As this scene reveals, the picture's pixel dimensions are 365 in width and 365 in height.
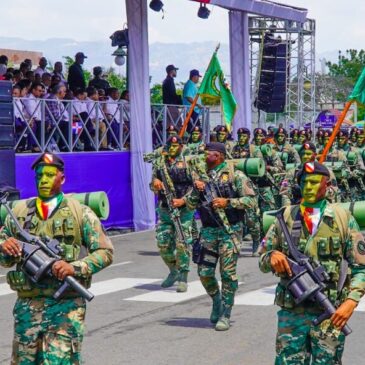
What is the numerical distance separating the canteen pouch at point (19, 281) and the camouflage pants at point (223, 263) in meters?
4.39

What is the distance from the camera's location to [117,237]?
73.2 ft

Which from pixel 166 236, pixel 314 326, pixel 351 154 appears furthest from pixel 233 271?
pixel 351 154

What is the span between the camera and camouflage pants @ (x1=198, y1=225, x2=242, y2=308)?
11.6 m

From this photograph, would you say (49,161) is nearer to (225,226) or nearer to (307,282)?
(307,282)

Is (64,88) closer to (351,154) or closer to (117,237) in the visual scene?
(117,237)

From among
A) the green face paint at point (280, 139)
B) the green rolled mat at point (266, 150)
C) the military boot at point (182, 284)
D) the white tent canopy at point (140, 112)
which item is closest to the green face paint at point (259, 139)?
the green rolled mat at point (266, 150)

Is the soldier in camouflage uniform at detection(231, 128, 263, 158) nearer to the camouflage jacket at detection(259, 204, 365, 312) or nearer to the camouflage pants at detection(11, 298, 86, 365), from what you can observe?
the camouflage jacket at detection(259, 204, 365, 312)

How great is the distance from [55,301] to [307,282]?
1596 millimetres

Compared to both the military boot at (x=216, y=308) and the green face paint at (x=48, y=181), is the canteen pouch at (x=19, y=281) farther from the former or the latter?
the military boot at (x=216, y=308)

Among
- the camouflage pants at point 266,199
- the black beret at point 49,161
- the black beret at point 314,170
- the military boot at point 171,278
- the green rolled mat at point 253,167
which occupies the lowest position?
the military boot at point 171,278

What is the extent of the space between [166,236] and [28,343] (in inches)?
295

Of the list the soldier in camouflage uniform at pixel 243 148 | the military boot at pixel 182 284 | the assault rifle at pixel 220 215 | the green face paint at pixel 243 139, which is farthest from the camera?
the green face paint at pixel 243 139

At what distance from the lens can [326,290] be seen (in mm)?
7402

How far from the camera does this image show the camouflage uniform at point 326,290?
7.29 metres
